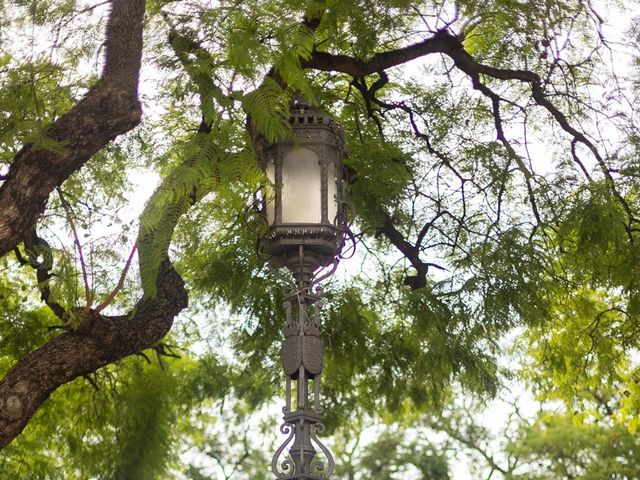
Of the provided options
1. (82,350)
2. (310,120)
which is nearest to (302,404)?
(310,120)

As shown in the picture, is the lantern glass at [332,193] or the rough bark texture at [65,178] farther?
the rough bark texture at [65,178]

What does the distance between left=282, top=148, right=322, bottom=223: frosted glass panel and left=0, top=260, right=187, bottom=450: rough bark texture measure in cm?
206

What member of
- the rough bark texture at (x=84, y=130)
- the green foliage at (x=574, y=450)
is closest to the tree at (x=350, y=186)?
the rough bark texture at (x=84, y=130)

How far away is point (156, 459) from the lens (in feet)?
38.6

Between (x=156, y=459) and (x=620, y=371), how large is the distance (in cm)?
569

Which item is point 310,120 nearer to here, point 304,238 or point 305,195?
point 305,195

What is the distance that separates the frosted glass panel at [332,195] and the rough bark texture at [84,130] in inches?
62.9

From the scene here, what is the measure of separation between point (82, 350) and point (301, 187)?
7.49 feet

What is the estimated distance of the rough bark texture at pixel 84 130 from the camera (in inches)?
236

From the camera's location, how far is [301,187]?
5.35 m

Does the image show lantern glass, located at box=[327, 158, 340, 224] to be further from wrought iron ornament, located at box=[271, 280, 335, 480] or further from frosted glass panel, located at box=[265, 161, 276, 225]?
wrought iron ornament, located at box=[271, 280, 335, 480]

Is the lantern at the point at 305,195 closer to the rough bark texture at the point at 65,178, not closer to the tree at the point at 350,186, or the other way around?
the tree at the point at 350,186

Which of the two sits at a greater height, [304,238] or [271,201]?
[271,201]

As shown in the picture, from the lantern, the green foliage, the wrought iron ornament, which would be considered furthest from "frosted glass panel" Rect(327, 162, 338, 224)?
the green foliage
